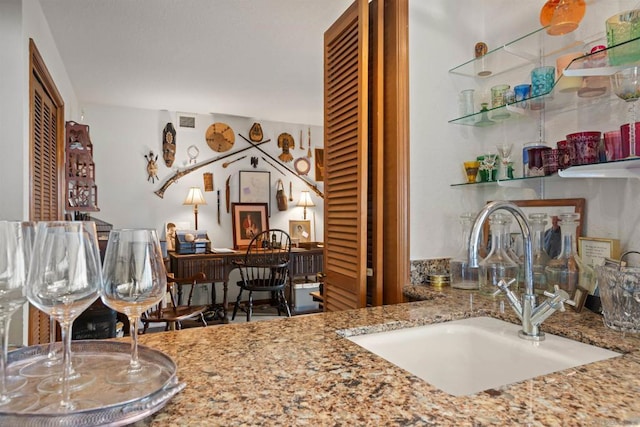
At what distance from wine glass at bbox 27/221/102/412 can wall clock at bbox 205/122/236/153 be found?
15.4ft

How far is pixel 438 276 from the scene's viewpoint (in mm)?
1725

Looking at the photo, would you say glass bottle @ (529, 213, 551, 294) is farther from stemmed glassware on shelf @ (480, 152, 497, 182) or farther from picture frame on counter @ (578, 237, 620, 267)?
stemmed glassware on shelf @ (480, 152, 497, 182)

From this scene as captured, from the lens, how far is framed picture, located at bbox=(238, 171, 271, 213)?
5320 millimetres

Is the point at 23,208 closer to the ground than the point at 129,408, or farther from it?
farther from it

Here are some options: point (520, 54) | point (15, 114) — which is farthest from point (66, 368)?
point (15, 114)

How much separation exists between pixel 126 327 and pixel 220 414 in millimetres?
2801

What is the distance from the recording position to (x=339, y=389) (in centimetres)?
71

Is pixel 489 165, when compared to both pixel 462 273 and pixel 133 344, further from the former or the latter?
pixel 133 344

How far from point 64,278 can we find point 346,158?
1.34m

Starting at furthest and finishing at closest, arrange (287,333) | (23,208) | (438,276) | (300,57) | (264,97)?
(264,97) < (300,57) < (23,208) < (438,276) < (287,333)

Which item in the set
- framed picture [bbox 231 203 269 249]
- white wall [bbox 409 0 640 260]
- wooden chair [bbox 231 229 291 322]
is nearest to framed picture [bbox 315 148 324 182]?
framed picture [bbox 231 203 269 249]

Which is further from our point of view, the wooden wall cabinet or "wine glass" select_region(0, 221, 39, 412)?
the wooden wall cabinet

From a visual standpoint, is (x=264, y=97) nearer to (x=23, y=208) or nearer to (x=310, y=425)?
(x=23, y=208)

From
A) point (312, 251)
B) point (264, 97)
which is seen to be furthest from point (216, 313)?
point (264, 97)
